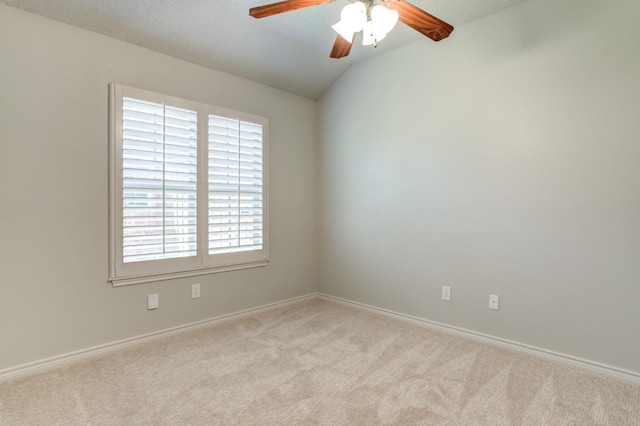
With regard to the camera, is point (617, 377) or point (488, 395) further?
point (617, 377)

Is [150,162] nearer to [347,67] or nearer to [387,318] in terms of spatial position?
[347,67]

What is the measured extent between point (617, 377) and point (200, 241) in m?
3.22

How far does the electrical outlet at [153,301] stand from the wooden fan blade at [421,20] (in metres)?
2.71

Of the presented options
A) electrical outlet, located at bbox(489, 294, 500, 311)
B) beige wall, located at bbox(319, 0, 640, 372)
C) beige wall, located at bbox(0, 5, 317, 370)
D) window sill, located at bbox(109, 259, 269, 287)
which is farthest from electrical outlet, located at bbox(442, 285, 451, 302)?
beige wall, located at bbox(0, 5, 317, 370)

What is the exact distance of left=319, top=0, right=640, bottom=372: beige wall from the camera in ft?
7.36

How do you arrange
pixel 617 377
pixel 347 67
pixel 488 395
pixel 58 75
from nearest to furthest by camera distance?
pixel 488 395
pixel 617 377
pixel 58 75
pixel 347 67

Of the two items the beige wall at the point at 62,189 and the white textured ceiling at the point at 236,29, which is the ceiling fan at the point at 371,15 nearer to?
the white textured ceiling at the point at 236,29

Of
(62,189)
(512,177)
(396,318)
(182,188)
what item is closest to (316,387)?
(396,318)

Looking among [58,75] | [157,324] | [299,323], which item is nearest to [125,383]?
[157,324]

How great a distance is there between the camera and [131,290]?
2.75 meters

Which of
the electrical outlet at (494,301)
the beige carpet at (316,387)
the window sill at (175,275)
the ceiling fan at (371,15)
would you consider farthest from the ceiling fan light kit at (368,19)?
the window sill at (175,275)

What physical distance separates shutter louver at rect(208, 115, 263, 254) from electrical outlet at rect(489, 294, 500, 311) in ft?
7.16

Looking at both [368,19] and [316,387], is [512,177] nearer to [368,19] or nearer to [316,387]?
[368,19]

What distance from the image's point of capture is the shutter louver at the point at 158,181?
2.67 meters
